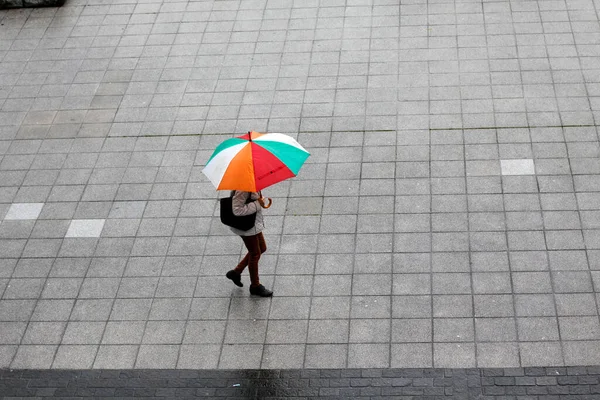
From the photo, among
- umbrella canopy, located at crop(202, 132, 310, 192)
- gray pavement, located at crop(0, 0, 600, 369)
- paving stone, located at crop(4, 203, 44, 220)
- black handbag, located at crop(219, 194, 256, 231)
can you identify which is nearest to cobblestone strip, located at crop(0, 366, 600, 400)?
gray pavement, located at crop(0, 0, 600, 369)

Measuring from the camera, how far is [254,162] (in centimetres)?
756

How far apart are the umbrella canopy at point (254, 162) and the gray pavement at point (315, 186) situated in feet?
5.76

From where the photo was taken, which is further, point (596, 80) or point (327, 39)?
point (327, 39)

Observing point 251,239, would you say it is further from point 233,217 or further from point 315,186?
point 315,186

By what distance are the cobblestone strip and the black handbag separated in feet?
4.67

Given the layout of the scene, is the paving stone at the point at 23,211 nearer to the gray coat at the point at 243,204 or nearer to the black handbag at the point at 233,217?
the black handbag at the point at 233,217

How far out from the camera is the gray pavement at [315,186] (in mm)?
8414

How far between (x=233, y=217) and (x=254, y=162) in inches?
28.0

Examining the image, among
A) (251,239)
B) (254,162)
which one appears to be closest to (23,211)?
(251,239)

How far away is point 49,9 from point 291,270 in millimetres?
8147

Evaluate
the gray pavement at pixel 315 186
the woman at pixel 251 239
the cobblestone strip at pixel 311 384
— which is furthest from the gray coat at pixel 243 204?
the cobblestone strip at pixel 311 384

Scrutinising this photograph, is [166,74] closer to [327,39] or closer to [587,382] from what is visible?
[327,39]

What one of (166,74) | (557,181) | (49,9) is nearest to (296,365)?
(557,181)

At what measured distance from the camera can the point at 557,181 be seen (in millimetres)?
9852
